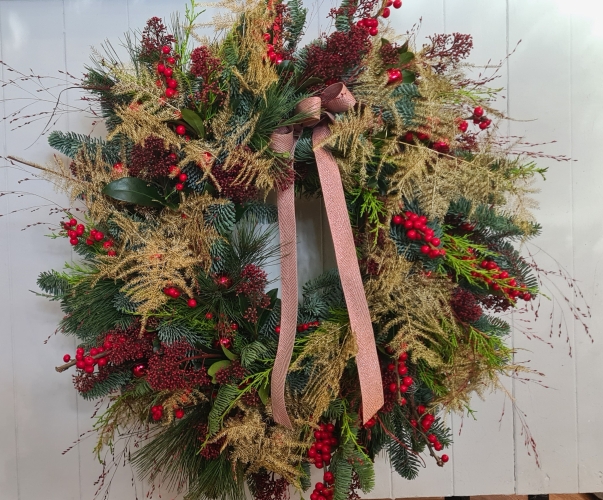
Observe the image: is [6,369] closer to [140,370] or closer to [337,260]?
[140,370]

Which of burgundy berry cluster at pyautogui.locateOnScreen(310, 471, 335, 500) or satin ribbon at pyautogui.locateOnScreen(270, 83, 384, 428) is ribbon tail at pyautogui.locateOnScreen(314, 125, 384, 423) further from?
burgundy berry cluster at pyautogui.locateOnScreen(310, 471, 335, 500)

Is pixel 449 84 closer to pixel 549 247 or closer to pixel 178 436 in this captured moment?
pixel 549 247

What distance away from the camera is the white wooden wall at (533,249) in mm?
1182

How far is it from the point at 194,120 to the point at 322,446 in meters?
0.73

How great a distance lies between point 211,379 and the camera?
935 millimetres

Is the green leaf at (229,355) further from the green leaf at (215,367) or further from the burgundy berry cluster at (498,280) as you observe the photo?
the burgundy berry cluster at (498,280)

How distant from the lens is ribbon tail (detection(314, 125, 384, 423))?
2.86ft

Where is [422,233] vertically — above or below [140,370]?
above

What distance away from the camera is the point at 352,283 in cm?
88

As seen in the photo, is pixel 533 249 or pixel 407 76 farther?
pixel 533 249

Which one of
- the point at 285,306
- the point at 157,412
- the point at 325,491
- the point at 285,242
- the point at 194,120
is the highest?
the point at 194,120

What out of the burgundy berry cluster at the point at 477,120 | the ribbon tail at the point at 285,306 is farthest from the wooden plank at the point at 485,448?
the burgundy berry cluster at the point at 477,120

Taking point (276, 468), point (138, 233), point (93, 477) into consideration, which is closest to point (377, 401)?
point (276, 468)

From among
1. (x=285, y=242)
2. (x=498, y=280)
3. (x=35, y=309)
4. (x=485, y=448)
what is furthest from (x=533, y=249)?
(x=35, y=309)
